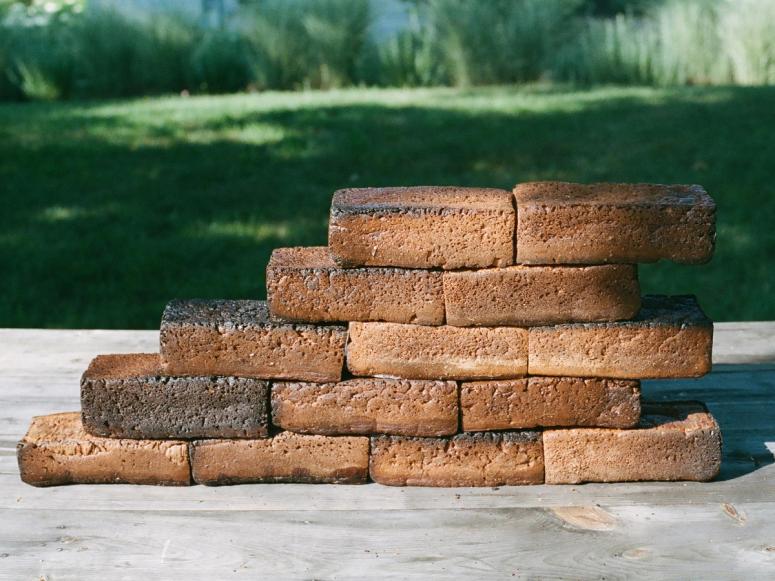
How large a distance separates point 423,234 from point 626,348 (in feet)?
1.93

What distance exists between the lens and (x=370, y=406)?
9.23 feet

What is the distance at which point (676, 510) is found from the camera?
267 centimetres

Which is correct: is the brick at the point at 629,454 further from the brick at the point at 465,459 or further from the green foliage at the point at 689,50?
the green foliage at the point at 689,50

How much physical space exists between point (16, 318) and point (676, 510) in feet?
13.7

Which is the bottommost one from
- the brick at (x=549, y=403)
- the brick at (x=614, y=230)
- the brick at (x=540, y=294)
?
the brick at (x=549, y=403)

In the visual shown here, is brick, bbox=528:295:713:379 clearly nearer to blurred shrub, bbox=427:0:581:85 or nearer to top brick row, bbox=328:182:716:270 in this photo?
top brick row, bbox=328:182:716:270

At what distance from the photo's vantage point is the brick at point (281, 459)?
9.32 feet

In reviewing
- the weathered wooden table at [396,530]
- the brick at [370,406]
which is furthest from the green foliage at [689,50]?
the brick at [370,406]

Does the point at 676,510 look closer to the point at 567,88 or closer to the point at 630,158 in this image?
the point at 630,158

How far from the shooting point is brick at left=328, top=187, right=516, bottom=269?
8.79 ft

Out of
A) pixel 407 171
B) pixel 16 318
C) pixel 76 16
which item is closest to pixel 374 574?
pixel 16 318

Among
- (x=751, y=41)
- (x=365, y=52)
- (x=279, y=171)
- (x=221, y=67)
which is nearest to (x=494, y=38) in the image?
(x=365, y=52)

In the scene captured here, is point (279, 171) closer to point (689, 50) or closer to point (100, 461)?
point (100, 461)

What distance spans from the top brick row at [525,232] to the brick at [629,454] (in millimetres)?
455
